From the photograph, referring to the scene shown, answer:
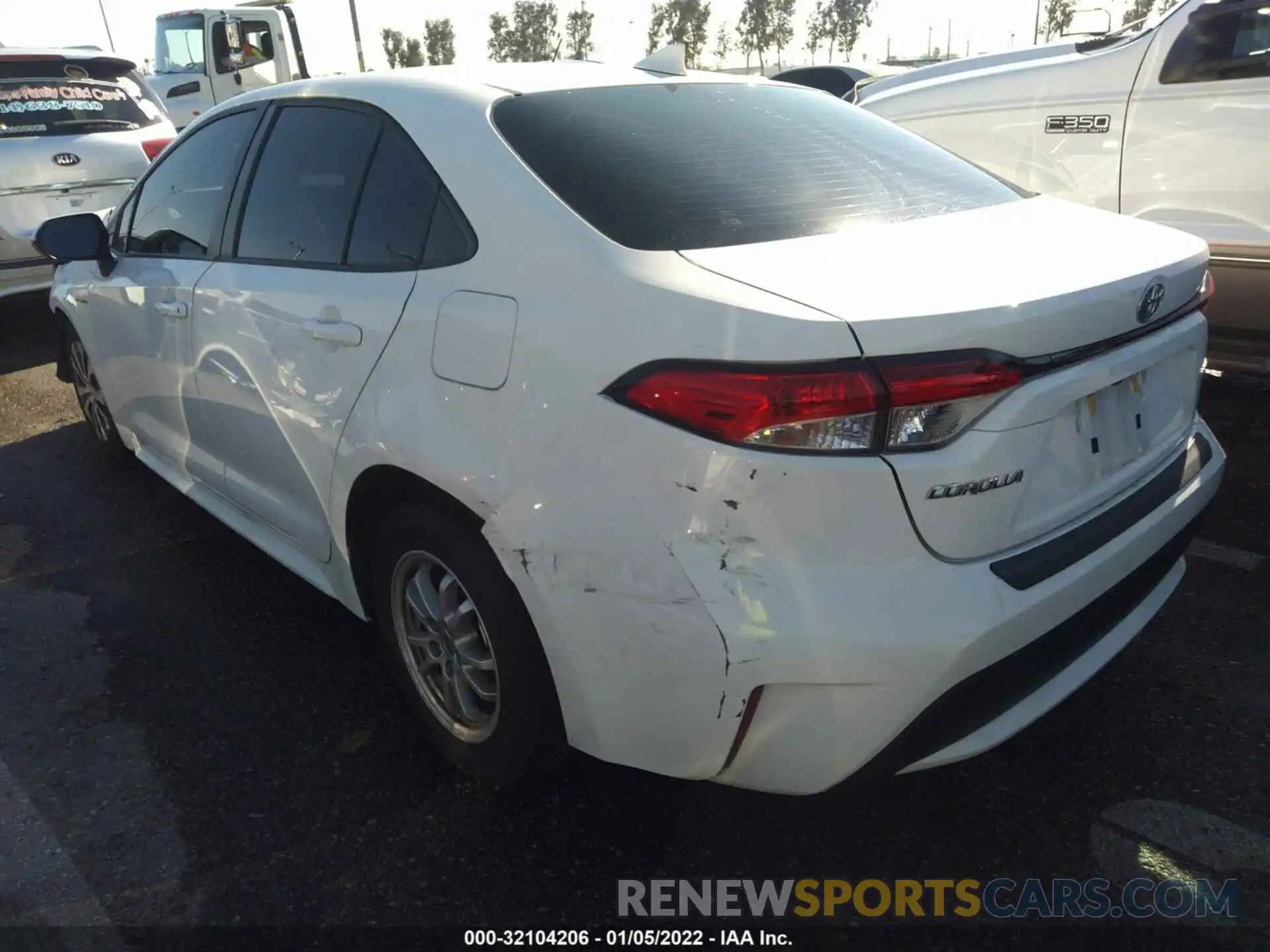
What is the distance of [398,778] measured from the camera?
2.49 metres

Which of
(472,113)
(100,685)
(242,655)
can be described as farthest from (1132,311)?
(100,685)

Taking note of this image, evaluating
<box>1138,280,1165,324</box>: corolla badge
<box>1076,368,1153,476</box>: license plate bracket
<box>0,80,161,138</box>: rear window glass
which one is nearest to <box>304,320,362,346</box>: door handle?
<box>1076,368,1153,476</box>: license plate bracket

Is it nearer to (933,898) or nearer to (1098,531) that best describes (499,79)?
(1098,531)

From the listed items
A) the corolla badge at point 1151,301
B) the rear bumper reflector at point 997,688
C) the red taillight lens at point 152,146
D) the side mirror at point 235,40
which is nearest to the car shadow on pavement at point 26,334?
the red taillight lens at point 152,146

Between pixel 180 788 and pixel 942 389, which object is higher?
pixel 942 389

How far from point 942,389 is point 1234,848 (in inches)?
52.0

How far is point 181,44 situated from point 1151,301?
15257mm

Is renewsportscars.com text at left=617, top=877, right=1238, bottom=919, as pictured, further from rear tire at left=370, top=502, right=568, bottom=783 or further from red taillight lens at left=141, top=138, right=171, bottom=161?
red taillight lens at left=141, top=138, right=171, bottom=161

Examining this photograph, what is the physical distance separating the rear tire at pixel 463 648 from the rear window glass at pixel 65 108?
615cm

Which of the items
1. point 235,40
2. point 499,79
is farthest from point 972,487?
point 235,40

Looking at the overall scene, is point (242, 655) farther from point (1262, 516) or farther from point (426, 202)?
Result: point (1262, 516)

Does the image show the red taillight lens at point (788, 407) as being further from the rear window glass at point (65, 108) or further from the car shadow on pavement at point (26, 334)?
the rear window glass at point (65, 108)

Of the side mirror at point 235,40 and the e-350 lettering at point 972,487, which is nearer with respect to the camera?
the e-350 lettering at point 972,487

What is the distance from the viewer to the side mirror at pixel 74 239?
12.0ft
